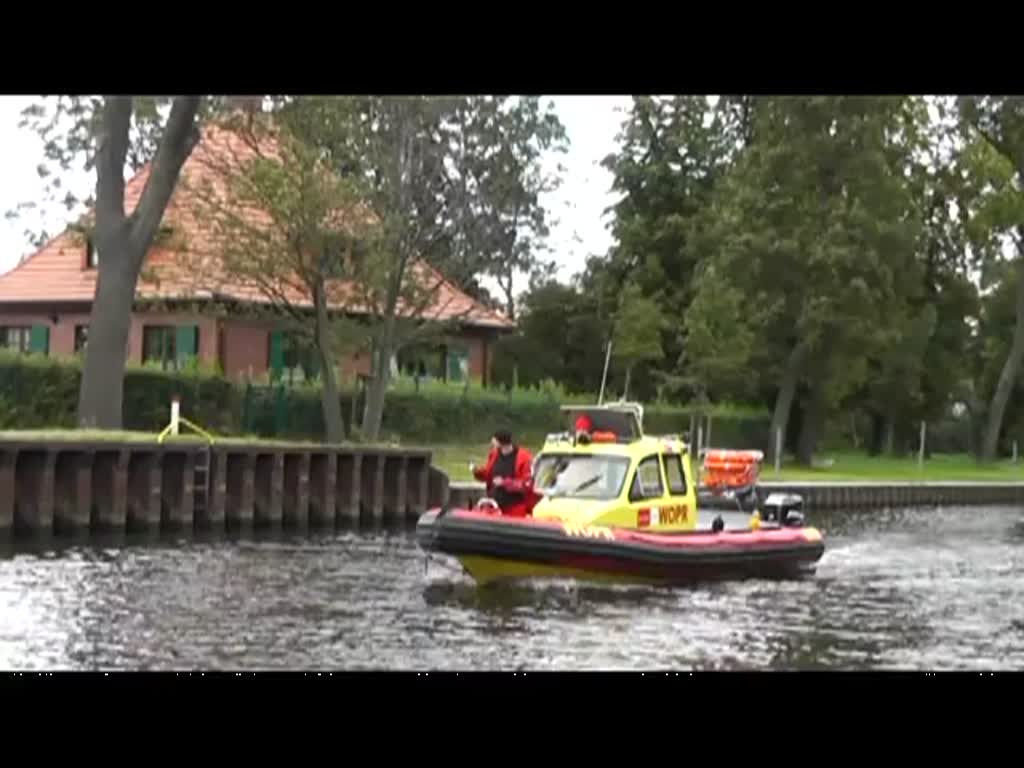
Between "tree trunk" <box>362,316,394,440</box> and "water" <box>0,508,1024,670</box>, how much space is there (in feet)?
44.6

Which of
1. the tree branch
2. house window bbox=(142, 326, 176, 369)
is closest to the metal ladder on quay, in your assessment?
the tree branch

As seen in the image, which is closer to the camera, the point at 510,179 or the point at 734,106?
the point at 510,179

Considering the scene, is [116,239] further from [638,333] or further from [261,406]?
[638,333]

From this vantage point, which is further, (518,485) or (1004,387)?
(1004,387)

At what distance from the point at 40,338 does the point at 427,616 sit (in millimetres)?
34309

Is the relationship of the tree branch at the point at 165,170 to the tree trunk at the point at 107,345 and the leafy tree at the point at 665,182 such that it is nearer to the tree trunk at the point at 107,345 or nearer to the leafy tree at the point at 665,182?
the tree trunk at the point at 107,345

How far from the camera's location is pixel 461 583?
24047 millimetres

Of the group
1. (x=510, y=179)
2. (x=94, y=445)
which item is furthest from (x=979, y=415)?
(x=94, y=445)

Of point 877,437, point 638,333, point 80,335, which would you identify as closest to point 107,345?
point 80,335

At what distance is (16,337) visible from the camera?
54.2 m
